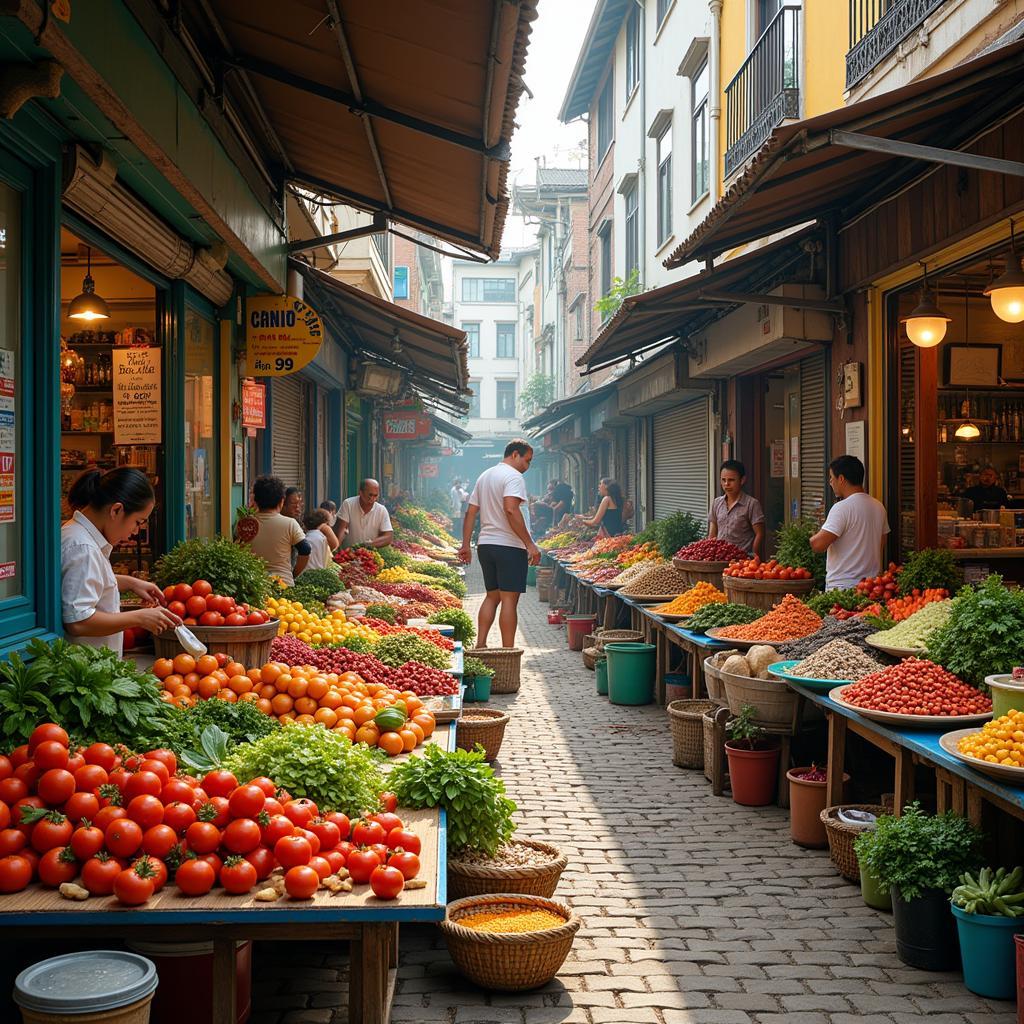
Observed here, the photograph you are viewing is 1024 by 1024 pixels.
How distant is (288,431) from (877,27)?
26.3 feet

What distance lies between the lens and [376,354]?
18781mm

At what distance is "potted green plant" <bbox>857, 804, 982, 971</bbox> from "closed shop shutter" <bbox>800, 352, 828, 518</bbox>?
6684mm

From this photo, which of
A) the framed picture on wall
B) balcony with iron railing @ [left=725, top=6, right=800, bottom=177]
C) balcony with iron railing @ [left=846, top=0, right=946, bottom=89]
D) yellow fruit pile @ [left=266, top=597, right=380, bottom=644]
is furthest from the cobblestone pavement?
balcony with iron railing @ [left=725, top=6, right=800, bottom=177]

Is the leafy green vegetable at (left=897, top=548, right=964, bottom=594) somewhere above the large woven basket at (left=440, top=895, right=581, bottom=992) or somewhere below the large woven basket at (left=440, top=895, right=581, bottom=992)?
above

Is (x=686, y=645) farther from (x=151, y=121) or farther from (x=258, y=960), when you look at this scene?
(x=151, y=121)

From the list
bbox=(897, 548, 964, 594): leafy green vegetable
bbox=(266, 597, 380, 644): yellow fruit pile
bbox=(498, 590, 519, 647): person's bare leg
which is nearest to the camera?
bbox=(266, 597, 380, 644): yellow fruit pile

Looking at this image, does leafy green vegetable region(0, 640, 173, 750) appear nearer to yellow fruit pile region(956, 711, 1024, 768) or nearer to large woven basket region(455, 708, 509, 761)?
yellow fruit pile region(956, 711, 1024, 768)

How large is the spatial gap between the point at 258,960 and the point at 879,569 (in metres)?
6.02

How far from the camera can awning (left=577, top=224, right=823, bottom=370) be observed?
1052 centimetres

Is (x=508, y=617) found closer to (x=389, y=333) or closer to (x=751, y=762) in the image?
(x=751, y=762)

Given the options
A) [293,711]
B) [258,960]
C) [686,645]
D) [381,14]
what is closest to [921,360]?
[686,645]

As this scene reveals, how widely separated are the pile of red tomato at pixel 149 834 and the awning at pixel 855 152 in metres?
4.53

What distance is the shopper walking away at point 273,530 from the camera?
9438 millimetres

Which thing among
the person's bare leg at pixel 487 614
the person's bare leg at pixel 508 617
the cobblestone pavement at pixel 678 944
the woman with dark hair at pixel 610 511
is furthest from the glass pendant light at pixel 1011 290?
the woman with dark hair at pixel 610 511
